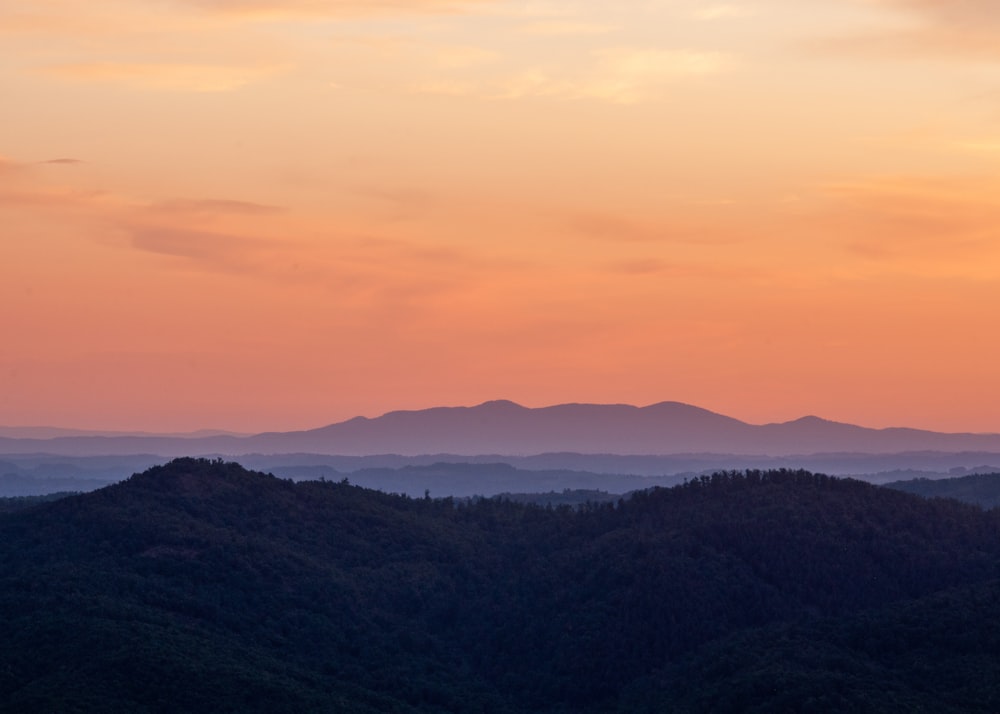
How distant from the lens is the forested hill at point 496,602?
84.8 metres

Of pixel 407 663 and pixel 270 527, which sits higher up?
pixel 270 527

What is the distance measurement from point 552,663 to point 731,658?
58.5 feet

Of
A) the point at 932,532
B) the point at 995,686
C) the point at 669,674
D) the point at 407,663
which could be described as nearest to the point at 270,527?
the point at 407,663

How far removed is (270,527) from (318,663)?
35552 millimetres

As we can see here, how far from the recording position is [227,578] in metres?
114

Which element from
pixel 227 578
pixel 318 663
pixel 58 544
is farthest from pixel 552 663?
pixel 58 544

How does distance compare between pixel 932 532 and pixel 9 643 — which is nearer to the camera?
pixel 9 643

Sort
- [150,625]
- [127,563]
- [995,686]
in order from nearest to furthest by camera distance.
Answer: [995,686]
[150,625]
[127,563]

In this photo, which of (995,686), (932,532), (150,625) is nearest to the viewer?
(995,686)

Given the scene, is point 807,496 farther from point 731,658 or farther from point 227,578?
point 227,578

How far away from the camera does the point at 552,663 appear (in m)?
105

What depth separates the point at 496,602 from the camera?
403 ft

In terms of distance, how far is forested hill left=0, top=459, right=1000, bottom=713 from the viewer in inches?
3339

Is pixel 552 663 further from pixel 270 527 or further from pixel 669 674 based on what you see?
pixel 270 527
